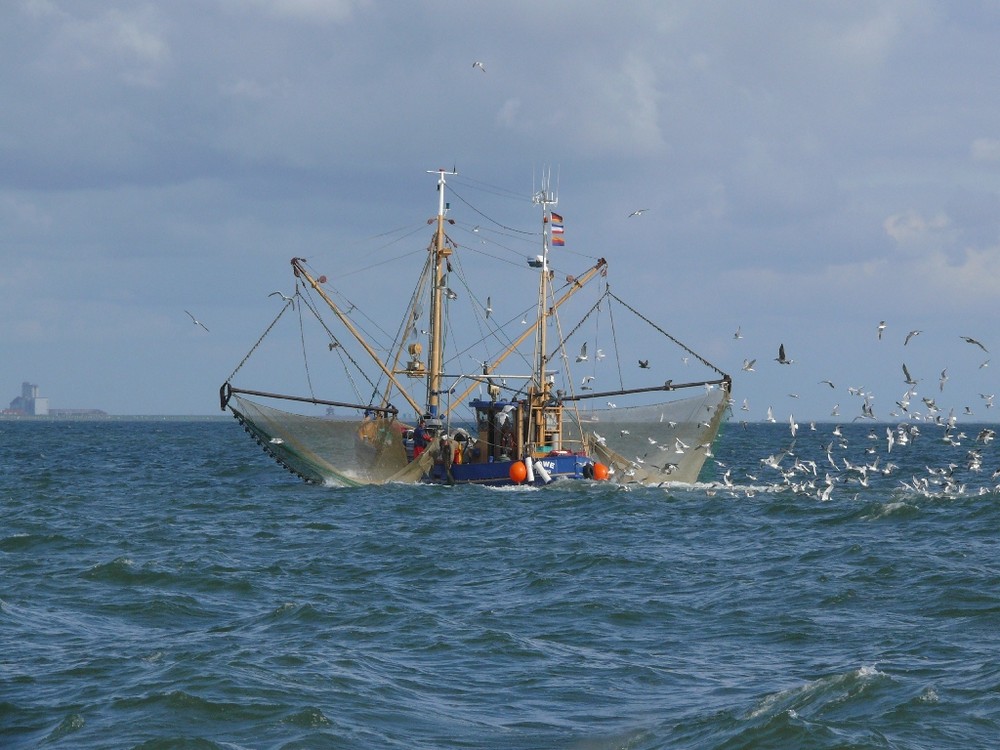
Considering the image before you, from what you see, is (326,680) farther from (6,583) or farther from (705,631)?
(6,583)

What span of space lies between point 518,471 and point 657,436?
19.2ft

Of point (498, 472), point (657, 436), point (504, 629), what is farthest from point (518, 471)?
point (504, 629)

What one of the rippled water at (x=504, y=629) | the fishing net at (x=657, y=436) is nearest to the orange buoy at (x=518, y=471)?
the fishing net at (x=657, y=436)

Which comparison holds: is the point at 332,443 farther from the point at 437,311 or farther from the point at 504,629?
the point at 504,629

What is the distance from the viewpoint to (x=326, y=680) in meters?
17.6

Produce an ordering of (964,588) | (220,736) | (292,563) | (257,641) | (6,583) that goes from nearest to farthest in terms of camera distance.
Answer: (220,736) < (257,641) < (964,588) < (6,583) < (292,563)

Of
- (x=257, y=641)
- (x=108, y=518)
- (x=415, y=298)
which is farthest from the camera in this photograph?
(x=415, y=298)

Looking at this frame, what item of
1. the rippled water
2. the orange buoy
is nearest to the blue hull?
the orange buoy

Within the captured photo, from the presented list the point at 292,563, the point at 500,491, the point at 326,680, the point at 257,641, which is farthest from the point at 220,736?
the point at 500,491

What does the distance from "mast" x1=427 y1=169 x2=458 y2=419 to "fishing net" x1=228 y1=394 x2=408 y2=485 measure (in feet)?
6.62

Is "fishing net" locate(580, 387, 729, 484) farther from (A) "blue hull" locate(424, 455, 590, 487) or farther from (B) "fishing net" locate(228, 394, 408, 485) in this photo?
(B) "fishing net" locate(228, 394, 408, 485)

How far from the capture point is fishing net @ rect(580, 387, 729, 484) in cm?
4912

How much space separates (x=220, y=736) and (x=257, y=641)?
4.72m

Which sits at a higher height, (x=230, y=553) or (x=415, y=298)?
(x=415, y=298)
